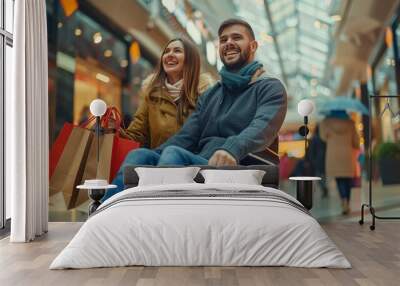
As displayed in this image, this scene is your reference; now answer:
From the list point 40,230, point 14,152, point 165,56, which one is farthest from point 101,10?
point 40,230

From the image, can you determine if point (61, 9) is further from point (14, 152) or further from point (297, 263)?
point (297, 263)

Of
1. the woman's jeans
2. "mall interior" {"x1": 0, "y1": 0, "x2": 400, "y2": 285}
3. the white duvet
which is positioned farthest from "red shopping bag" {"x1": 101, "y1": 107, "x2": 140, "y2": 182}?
the white duvet

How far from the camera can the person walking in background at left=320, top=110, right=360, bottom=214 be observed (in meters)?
6.91

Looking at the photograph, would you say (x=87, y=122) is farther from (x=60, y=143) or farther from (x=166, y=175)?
(x=166, y=175)

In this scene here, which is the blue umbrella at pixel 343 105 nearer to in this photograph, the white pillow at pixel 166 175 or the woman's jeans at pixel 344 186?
the woman's jeans at pixel 344 186

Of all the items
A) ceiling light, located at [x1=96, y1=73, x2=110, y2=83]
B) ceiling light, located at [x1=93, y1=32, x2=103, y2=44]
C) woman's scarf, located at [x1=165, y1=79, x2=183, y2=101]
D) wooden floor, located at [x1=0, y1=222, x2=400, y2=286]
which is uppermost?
ceiling light, located at [x1=93, y1=32, x2=103, y2=44]

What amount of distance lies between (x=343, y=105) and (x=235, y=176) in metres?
1.81

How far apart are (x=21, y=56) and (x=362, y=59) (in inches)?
162

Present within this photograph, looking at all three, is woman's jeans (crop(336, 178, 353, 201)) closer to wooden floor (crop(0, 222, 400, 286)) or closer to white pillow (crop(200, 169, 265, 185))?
white pillow (crop(200, 169, 265, 185))

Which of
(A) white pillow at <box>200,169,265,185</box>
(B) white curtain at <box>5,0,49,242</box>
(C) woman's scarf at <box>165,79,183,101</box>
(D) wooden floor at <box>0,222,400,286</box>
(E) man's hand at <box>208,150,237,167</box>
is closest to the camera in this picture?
(D) wooden floor at <box>0,222,400,286</box>

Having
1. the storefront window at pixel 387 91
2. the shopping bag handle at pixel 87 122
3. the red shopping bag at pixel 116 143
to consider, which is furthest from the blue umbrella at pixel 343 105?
the shopping bag handle at pixel 87 122

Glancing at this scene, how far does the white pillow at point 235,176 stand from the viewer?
609 cm

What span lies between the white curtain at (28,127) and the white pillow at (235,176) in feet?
6.11

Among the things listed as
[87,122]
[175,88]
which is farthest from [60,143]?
[175,88]
